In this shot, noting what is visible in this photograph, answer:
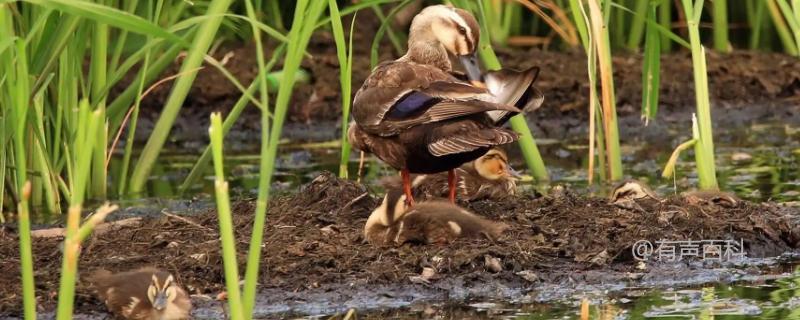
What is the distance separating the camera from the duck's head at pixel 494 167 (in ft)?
23.7

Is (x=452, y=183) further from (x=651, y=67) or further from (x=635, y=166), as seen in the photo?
(x=635, y=166)

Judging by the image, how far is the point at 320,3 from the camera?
4.97 metres

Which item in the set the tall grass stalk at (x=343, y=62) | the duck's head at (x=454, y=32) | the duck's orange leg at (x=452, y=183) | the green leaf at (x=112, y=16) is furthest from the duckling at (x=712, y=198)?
the green leaf at (x=112, y=16)

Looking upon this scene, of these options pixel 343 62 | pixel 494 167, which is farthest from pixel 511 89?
pixel 494 167

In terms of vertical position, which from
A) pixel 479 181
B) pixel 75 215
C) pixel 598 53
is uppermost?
pixel 598 53

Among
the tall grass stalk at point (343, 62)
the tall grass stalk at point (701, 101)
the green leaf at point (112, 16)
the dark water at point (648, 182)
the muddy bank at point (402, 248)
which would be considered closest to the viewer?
the green leaf at point (112, 16)

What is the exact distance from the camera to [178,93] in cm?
779

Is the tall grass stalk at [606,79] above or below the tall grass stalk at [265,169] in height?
above

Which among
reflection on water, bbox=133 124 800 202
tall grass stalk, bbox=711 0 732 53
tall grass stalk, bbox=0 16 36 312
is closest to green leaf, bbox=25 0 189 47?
tall grass stalk, bbox=0 16 36 312

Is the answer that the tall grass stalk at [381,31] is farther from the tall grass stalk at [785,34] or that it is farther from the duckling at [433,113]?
the tall grass stalk at [785,34]

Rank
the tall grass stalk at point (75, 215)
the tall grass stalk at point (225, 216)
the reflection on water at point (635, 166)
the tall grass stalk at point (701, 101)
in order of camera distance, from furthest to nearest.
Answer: the reflection on water at point (635, 166), the tall grass stalk at point (701, 101), the tall grass stalk at point (225, 216), the tall grass stalk at point (75, 215)

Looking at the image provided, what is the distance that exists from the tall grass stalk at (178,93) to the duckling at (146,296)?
1644 millimetres

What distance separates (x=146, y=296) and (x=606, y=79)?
8.47 feet

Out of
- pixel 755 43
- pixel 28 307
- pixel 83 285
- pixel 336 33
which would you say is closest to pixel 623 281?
pixel 336 33
